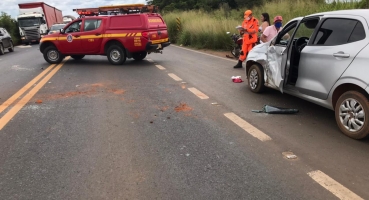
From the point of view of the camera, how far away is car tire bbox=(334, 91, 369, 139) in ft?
13.9

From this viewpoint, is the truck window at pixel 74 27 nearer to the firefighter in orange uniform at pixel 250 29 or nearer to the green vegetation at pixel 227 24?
the firefighter in orange uniform at pixel 250 29

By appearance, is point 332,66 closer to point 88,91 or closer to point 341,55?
point 341,55

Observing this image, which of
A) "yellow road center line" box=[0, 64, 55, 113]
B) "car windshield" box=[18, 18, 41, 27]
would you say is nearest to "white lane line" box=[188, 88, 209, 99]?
"yellow road center line" box=[0, 64, 55, 113]

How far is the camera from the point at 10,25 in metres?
33.4

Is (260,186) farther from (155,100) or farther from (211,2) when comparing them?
(211,2)

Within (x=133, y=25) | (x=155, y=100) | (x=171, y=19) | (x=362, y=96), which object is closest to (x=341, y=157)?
(x=362, y=96)

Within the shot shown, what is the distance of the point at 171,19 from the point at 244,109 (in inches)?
873

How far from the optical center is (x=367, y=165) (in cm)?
369

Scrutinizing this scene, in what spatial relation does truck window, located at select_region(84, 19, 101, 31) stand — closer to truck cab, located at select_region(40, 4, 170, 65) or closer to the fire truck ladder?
truck cab, located at select_region(40, 4, 170, 65)

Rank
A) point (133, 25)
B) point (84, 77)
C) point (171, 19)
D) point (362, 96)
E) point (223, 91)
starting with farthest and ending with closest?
point (171, 19), point (133, 25), point (84, 77), point (223, 91), point (362, 96)

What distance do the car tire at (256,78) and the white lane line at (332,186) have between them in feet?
11.6

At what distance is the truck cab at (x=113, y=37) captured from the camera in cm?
1168

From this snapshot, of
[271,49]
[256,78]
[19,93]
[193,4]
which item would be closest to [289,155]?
[271,49]

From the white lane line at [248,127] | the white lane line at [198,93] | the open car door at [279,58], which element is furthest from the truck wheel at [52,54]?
the white lane line at [248,127]
